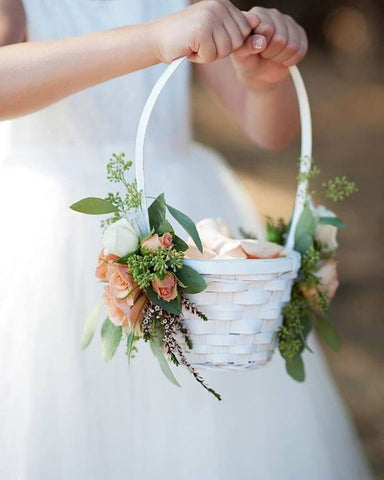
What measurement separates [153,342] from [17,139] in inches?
21.6

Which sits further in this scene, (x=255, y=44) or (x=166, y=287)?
(x=255, y=44)

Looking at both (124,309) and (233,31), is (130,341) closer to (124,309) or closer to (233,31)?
(124,309)

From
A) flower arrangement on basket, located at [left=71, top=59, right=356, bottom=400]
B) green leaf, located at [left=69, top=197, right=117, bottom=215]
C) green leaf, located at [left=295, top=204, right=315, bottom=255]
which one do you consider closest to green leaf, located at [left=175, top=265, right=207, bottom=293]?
flower arrangement on basket, located at [left=71, top=59, right=356, bottom=400]

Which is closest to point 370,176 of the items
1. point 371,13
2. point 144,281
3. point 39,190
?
point 371,13

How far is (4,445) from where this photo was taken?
1.19 meters

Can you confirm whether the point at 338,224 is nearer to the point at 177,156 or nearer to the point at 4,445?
the point at 177,156

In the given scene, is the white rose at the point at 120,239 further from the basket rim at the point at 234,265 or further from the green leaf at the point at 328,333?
the green leaf at the point at 328,333

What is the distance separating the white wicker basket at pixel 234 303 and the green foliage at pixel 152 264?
0.8 inches

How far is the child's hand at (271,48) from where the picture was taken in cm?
115

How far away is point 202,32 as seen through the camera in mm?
1066

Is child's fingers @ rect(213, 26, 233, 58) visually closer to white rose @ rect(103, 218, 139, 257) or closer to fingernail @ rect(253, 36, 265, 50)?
fingernail @ rect(253, 36, 265, 50)

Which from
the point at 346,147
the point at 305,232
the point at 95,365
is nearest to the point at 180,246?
the point at 305,232

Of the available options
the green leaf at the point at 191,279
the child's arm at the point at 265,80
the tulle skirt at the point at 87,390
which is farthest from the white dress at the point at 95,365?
the green leaf at the point at 191,279

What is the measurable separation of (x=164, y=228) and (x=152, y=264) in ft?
0.18
